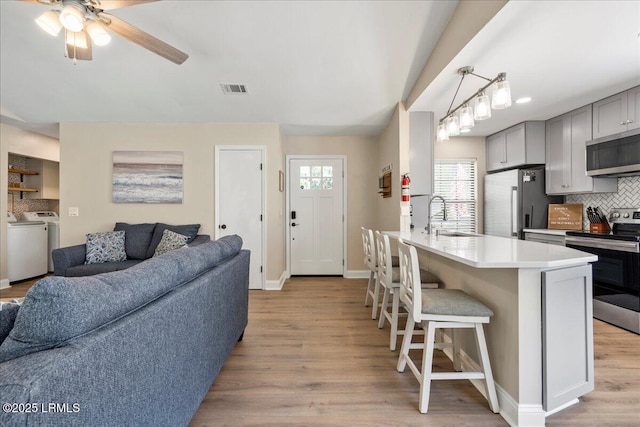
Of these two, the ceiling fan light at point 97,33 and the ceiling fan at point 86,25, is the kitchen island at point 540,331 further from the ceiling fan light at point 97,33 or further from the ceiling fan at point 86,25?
the ceiling fan light at point 97,33

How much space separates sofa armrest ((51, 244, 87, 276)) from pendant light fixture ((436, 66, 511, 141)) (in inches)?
171

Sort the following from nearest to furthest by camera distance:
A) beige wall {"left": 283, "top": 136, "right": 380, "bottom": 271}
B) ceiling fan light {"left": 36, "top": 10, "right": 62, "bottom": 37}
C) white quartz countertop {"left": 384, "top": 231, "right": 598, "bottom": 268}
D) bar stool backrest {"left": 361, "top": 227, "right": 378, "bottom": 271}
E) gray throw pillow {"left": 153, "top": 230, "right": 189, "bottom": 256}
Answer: white quartz countertop {"left": 384, "top": 231, "right": 598, "bottom": 268}
ceiling fan light {"left": 36, "top": 10, "right": 62, "bottom": 37}
bar stool backrest {"left": 361, "top": 227, "right": 378, "bottom": 271}
gray throw pillow {"left": 153, "top": 230, "right": 189, "bottom": 256}
beige wall {"left": 283, "top": 136, "right": 380, "bottom": 271}

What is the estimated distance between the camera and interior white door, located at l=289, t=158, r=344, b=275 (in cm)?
475

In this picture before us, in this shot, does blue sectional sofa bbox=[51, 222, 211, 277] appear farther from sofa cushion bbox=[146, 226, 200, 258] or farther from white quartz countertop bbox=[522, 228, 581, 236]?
white quartz countertop bbox=[522, 228, 581, 236]

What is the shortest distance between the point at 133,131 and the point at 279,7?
2.93 m

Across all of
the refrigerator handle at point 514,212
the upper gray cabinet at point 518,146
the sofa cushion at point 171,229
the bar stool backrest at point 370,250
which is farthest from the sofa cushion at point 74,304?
the upper gray cabinet at point 518,146

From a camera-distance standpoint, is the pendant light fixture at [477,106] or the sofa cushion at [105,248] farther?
the sofa cushion at [105,248]

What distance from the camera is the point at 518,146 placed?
3.96 m

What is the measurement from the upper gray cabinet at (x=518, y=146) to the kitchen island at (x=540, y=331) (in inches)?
111

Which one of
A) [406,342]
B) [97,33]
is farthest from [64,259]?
[406,342]

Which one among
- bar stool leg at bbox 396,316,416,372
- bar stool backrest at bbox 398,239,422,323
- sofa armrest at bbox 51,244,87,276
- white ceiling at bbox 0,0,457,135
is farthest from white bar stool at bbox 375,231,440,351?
sofa armrest at bbox 51,244,87,276

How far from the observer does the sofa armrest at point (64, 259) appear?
322 cm

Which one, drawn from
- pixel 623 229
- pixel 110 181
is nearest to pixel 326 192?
pixel 110 181

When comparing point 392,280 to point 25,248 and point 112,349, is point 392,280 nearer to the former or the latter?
point 112,349
